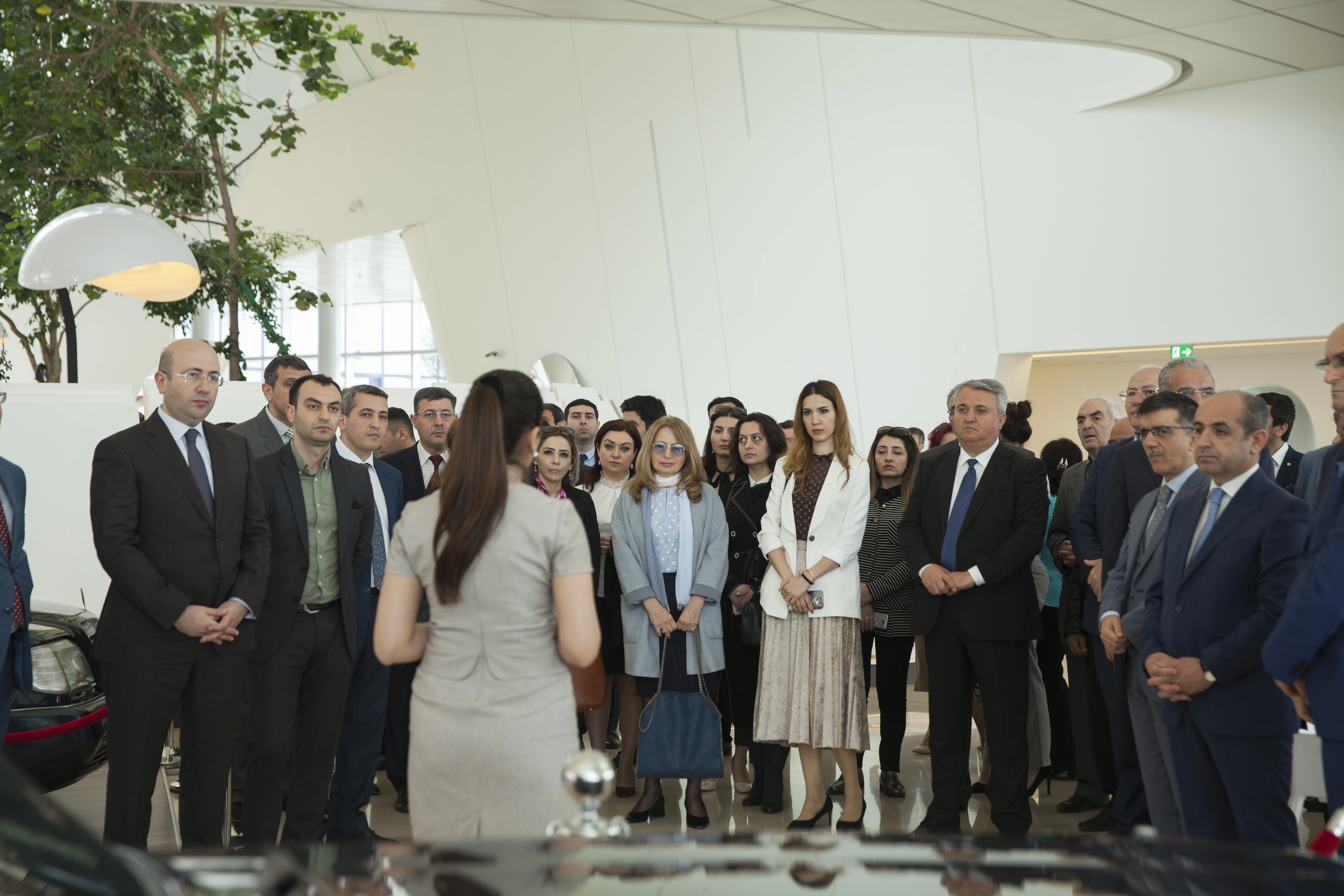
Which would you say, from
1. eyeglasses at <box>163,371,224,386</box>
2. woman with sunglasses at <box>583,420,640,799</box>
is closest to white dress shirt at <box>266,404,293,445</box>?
eyeglasses at <box>163,371,224,386</box>

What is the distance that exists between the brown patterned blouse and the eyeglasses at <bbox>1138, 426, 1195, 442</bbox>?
1.30 meters

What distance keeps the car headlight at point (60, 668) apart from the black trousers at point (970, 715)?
3.42 metres

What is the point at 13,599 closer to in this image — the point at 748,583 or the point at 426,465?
the point at 426,465

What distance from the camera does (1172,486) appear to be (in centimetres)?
370

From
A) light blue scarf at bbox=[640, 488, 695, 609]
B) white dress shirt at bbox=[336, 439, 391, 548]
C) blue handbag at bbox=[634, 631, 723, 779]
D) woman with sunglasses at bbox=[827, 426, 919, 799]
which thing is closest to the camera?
white dress shirt at bbox=[336, 439, 391, 548]

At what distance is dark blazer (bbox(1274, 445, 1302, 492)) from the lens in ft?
13.5

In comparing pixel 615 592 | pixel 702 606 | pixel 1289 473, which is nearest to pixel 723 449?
pixel 615 592

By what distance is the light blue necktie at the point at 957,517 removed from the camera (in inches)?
169

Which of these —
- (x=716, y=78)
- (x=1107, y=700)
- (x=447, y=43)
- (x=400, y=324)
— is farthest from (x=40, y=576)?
(x=400, y=324)

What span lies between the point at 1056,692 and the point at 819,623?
164 centimetres

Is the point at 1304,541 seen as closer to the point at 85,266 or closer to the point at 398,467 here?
the point at 398,467

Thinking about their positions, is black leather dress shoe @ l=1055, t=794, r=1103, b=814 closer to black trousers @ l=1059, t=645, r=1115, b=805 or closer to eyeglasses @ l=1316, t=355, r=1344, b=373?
black trousers @ l=1059, t=645, r=1115, b=805

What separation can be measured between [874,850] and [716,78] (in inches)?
442

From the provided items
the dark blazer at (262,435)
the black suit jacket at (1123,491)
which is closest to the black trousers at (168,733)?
the dark blazer at (262,435)
